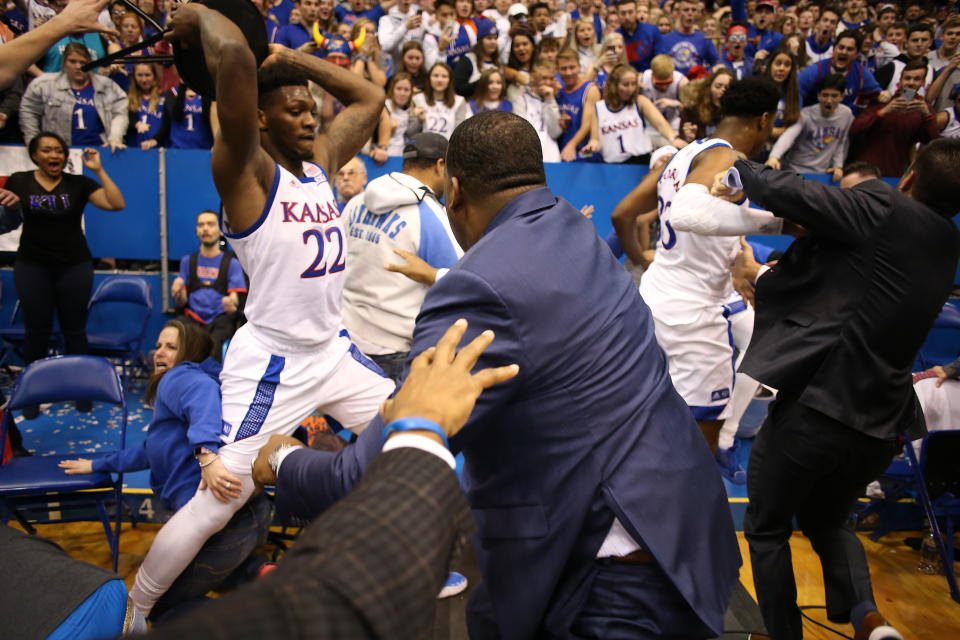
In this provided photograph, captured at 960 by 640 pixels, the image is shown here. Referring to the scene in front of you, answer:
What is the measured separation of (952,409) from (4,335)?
692 cm

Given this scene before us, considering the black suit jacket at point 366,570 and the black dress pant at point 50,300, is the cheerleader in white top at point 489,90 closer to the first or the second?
the black dress pant at point 50,300

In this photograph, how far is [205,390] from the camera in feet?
9.80

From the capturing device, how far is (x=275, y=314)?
2.83 meters

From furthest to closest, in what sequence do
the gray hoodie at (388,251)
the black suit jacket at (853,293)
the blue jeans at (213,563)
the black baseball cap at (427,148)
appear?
the black baseball cap at (427,148)
the gray hoodie at (388,251)
the blue jeans at (213,563)
the black suit jacket at (853,293)

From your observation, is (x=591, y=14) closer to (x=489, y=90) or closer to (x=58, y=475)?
(x=489, y=90)

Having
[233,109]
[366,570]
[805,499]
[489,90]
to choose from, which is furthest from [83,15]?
[489,90]

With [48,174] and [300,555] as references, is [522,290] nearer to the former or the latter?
[300,555]

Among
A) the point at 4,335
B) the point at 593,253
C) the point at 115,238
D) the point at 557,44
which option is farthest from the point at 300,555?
the point at 557,44

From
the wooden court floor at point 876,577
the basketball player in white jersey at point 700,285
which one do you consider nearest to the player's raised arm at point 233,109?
the basketball player in white jersey at point 700,285

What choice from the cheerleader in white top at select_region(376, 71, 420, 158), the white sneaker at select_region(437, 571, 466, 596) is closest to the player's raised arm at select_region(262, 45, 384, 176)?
the white sneaker at select_region(437, 571, 466, 596)

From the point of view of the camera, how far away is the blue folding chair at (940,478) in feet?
12.0

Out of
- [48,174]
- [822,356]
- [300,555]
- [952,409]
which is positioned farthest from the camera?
[48,174]

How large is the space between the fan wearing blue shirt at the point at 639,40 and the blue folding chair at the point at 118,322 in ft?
20.1

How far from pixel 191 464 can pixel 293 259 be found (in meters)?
1.10
